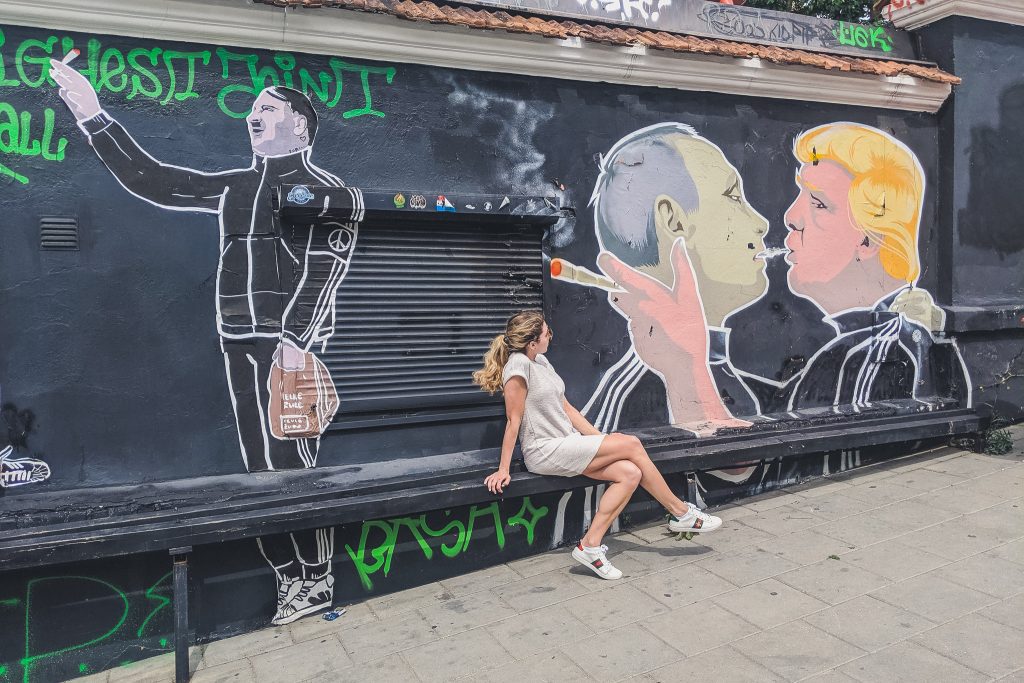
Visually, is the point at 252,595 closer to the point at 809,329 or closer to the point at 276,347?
the point at 276,347

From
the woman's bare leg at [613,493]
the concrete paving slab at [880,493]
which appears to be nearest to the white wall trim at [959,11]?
the concrete paving slab at [880,493]

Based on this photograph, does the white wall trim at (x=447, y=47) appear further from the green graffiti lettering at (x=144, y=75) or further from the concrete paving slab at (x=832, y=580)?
the concrete paving slab at (x=832, y=580)

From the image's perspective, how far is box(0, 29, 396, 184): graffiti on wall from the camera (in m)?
3.96

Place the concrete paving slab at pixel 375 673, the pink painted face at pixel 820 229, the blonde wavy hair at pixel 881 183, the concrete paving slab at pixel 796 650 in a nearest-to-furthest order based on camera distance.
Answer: the concrete paving slab at pixel 796 650 → the concrete paving slab at pixel 375 673 → the pink painted face at pixel 820 229 → the blonde wavy hair at pixel 881 183

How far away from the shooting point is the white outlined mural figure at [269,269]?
4238 millimetres

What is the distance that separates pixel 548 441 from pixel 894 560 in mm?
2246

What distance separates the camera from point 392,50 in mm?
4645

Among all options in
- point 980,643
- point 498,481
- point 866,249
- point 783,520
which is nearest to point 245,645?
point 498,481

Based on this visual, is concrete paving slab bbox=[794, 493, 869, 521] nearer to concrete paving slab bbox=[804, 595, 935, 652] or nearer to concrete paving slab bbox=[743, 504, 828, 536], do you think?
concrete paving slab bbox=[743, 504, 828, 536]

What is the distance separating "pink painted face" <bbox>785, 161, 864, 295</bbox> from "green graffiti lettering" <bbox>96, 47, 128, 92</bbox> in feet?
16.2

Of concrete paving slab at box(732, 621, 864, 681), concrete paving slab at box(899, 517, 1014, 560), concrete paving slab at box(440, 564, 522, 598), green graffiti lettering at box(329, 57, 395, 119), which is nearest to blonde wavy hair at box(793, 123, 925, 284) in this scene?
concrete paving slab at box(899, 517, 1014, 560)

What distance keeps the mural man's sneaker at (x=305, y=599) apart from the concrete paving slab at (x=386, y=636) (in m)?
0.32

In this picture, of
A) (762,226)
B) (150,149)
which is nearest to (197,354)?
(150,149)

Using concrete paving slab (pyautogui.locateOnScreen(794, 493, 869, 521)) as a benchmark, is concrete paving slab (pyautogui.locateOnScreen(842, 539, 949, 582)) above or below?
below
